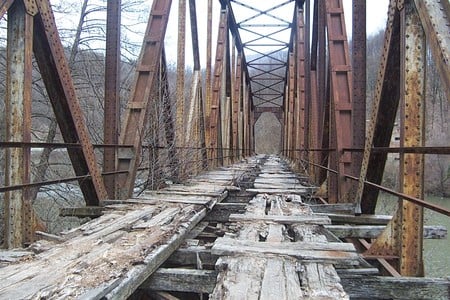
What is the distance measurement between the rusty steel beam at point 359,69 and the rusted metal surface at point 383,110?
759mm

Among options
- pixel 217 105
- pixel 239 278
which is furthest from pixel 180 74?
pixel 239 278

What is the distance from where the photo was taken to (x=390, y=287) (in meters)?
2.18

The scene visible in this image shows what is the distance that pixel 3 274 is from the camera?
1952mm

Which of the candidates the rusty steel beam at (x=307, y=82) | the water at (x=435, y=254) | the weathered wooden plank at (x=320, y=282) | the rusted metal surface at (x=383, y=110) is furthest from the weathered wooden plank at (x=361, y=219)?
the water at (x=435, y=254)

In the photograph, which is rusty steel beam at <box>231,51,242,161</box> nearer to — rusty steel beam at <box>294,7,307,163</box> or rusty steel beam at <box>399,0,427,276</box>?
rusty steel beam at <box>294,7,307,163</box>

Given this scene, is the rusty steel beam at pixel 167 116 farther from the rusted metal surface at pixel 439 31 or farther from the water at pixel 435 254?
the water at pixel 435 254

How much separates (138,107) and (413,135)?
3.31 m

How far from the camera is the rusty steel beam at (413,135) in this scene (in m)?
2.61

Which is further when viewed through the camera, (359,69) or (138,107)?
(138,107)

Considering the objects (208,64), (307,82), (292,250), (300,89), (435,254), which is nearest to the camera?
(292,250)

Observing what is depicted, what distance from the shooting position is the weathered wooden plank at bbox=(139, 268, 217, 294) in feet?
7.44

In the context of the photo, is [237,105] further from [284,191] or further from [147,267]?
[147,267]

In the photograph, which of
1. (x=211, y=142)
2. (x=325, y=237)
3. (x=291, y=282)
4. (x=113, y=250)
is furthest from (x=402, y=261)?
(x=211, y=142)

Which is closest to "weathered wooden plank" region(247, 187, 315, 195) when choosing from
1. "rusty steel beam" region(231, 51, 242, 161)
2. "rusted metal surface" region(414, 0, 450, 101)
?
"rusted metal surface" region(414, 0, 450, 101)
